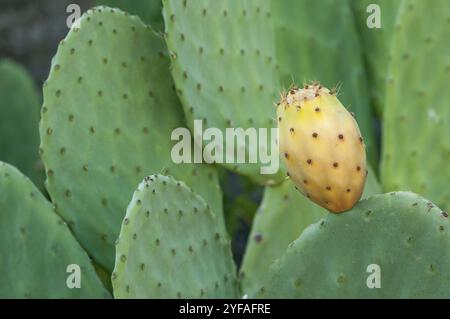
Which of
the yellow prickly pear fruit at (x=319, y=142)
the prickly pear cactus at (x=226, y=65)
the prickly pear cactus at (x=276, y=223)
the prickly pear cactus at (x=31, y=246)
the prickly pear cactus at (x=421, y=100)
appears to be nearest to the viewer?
the yellow prickly pear fruit at (x=319, y=142)

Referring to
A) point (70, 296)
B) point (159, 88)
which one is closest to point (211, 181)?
point (159, 88)

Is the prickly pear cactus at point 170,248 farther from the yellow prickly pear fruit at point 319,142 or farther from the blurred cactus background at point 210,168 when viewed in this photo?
the yellow prickly pear fruit at point 319,142

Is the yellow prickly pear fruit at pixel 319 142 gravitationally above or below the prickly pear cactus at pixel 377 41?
below

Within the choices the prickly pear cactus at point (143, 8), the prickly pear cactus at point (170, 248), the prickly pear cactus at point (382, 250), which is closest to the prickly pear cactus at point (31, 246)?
the prickly pear cactus at point (170, 248)

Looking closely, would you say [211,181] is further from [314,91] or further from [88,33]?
[314,91]

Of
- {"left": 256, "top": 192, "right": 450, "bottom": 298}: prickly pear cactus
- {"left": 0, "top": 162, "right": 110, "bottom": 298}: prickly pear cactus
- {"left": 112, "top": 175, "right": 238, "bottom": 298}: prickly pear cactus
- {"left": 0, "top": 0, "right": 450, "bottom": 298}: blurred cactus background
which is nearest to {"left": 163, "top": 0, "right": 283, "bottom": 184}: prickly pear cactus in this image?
{"left": 0, "top": 0, "right": 450, "bottom": 298}: blurred cactus background

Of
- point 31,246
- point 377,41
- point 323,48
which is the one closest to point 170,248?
point 31,246
